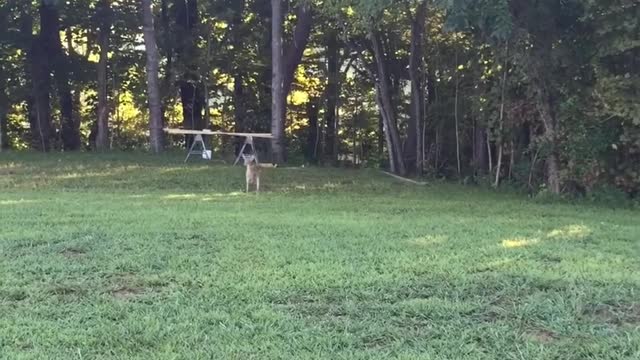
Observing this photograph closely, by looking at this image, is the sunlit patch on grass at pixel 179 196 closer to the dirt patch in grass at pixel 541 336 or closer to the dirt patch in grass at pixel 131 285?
the dirt patch in grass at pixel 131 285

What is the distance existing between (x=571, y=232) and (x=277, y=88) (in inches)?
341

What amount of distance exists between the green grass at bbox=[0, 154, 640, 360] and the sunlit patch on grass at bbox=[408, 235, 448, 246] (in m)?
0.03

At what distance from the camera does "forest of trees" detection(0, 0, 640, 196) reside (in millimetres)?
9352

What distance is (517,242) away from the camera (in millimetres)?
5922

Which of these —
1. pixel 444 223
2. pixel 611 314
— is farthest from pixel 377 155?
pixel 611 314

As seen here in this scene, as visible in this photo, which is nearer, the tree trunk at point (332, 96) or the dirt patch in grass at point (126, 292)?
the dirt patch in grass at point (126, 292)

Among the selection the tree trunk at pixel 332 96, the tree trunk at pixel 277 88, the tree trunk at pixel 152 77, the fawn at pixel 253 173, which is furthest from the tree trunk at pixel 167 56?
the fawn at pixel 253 173

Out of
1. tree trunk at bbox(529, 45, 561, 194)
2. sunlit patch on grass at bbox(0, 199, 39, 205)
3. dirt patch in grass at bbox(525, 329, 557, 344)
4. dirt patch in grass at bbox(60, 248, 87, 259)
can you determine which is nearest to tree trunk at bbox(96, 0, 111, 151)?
sunlit patch on grass at bbox(0, 199, 39, 205)

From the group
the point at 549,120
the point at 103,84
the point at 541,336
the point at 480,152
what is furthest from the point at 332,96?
the point at 541,336

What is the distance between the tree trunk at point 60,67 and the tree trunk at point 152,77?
3.92m

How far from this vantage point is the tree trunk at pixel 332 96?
17.6 metres

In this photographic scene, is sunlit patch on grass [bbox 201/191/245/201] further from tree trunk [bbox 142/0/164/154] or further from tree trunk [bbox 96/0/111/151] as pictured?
tree trunk [bbox 96/0/111/151]

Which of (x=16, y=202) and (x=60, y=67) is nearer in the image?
(x=16, y=202)

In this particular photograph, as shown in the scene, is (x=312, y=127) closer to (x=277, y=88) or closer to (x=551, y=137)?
(x=277, y=88)
